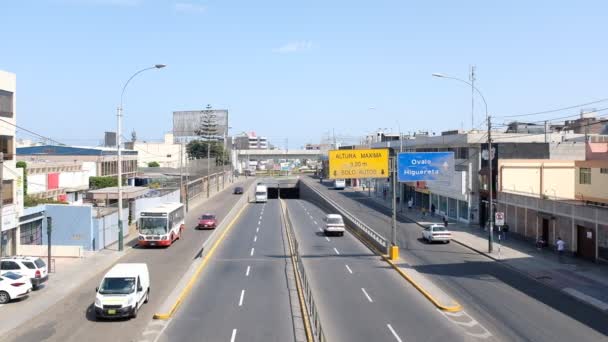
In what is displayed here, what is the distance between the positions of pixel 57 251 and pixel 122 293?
17784mm

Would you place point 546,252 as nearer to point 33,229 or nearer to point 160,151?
point 33,229

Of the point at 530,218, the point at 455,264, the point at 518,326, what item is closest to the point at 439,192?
the point at 530,218

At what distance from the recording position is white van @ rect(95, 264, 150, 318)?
73.2 ft

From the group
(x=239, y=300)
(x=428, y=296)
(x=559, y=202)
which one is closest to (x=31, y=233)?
(x=239, y=300)

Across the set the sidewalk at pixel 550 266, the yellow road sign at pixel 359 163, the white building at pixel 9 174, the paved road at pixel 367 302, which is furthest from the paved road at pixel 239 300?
the sidewalk at pixel 550 266

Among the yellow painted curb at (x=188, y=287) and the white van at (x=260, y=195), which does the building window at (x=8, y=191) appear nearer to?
the yellow painted curb at (x=188, y=287)

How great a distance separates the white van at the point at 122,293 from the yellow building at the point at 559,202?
83.3 feet

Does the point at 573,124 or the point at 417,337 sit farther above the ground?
the point at 573,124

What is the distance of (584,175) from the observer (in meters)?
45.1

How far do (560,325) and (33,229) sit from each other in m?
33.2

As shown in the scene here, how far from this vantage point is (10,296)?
25656 mm

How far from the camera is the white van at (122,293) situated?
22312 millimetres

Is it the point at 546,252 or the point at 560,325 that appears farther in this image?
the point at 546,252

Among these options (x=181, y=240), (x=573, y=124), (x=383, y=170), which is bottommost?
(x=181, y=240)
